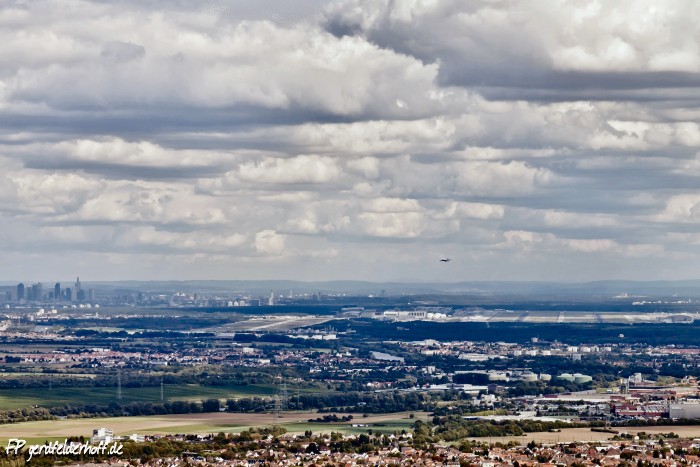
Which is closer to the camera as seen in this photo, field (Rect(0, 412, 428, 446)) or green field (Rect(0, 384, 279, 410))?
field (Rect(0, 412, 428, 446))

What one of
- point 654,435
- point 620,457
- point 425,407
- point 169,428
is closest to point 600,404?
point 425,407

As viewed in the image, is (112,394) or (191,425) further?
(112,394)

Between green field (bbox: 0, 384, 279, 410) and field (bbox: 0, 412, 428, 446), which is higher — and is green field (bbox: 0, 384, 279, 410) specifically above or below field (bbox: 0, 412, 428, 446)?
Answer: above

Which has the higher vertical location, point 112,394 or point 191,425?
point 112,394

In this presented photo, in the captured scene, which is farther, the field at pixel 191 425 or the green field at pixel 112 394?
the green field at pixel 112 394

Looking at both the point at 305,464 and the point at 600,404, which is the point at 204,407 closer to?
the point at 600,404
